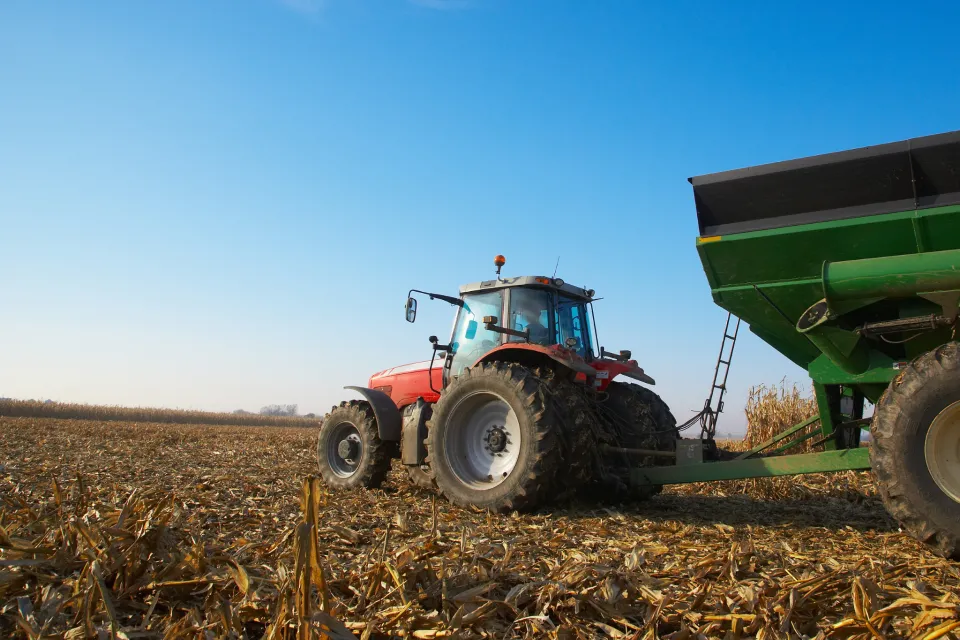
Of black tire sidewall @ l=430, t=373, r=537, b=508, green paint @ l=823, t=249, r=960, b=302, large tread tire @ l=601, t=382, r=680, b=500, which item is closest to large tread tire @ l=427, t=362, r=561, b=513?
black tire sidewall @ l=430, t=373, r=537, b=508

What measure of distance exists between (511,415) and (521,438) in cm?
46

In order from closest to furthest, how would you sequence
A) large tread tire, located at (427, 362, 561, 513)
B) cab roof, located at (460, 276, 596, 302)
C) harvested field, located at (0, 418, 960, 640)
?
harvested field, located at (0, 418, 960, 640) < large tread tire, located at (427, 362, 561, 513) < cab roof, located at (460, 276, 596, 302)

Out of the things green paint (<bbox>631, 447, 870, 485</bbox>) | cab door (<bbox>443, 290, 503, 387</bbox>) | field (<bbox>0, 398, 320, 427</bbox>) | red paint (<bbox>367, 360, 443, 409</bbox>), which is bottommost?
field (<bbox>0, 398, 320, 427</bbox>)

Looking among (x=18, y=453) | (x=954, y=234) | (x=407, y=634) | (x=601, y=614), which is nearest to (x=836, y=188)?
(x=954, y=234)

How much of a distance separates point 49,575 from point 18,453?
973 cm

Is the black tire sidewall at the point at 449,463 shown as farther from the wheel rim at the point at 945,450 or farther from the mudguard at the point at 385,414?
the wheel rim at the point at 945,450

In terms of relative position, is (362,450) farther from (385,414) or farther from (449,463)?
(449,463)

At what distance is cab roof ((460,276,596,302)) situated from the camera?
21.5 ft

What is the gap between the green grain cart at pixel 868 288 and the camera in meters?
3.52

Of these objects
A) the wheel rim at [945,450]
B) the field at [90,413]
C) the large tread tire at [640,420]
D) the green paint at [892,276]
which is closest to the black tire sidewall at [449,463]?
the large tread tire at [640,420]

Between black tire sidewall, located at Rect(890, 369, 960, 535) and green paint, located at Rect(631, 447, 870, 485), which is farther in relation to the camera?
green paint, located at Rect(631, 447, 870, 485)

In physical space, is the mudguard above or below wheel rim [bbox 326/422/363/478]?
above

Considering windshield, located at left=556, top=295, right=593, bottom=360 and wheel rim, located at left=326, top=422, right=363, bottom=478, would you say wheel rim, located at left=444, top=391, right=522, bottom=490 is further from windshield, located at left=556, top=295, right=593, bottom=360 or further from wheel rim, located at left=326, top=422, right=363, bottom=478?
wheel rim, located at left=326, top=422, right=363, bottom=478

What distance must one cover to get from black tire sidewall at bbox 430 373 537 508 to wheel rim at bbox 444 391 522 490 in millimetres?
46
